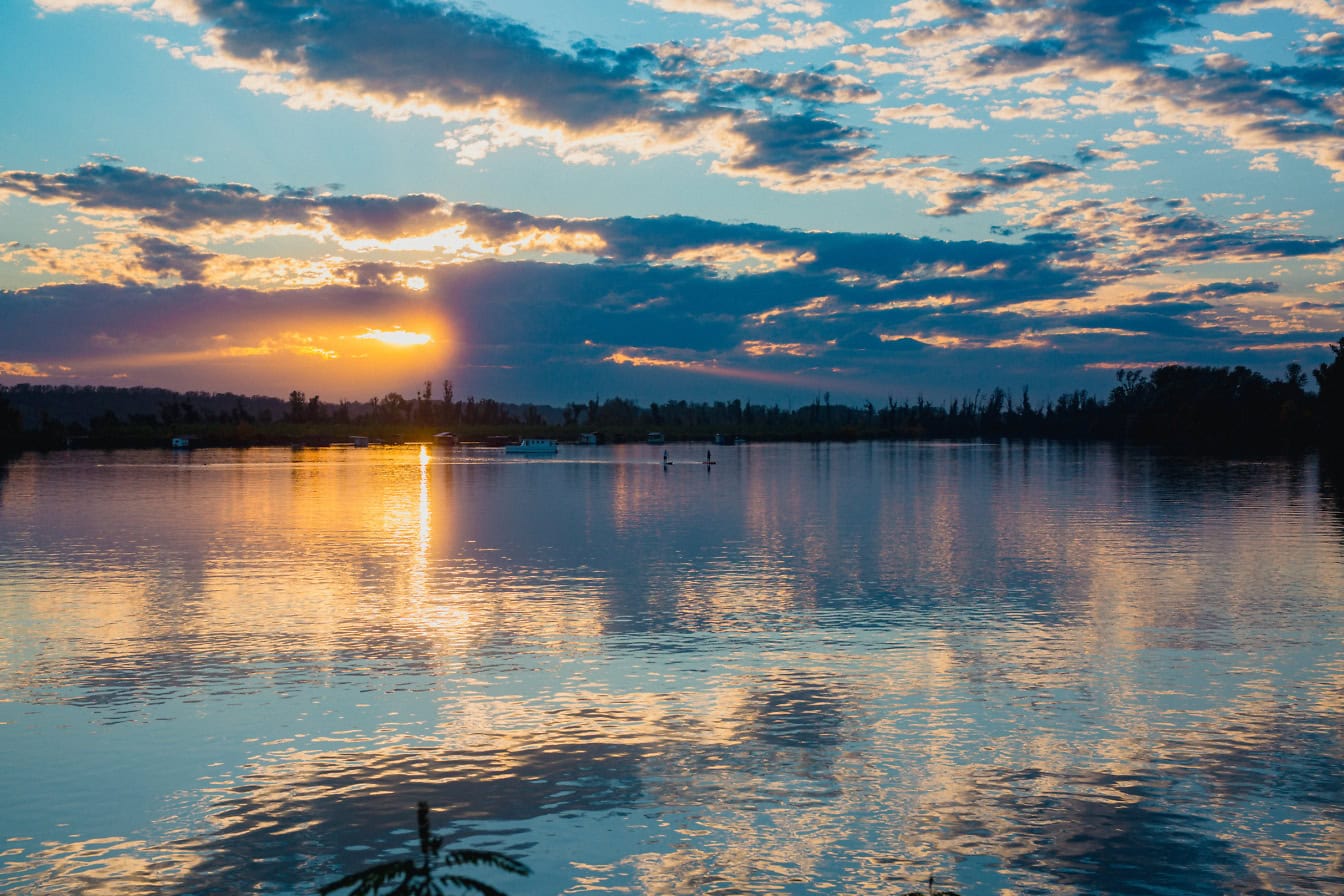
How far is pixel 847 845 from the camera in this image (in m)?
14.2

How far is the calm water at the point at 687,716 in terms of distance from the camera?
45.5 ft

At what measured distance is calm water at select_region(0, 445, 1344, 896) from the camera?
13883 mm

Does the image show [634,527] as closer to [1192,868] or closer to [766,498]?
[766,498]

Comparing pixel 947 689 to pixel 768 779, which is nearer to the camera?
pixel 768 779

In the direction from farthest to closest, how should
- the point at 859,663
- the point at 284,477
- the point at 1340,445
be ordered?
the point at 1340,445
the point at 284,477
the point at 859,663

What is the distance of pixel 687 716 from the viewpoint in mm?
20203

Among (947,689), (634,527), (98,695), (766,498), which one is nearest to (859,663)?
(947,689)

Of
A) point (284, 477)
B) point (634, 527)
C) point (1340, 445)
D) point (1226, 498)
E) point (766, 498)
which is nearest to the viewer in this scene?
point (634, 527)

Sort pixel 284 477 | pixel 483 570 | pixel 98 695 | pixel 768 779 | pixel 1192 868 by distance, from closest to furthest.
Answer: pixel 1192 868
pixel 768 779
pixel 98 695
pixel 483 570
pixel 284 477

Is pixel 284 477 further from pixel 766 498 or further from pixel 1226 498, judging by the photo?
pixel 1226 498

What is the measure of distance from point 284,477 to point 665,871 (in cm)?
10810

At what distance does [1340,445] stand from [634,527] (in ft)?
585

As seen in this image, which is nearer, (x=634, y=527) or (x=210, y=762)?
(x=210, y=762)

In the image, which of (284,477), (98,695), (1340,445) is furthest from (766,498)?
(1340,445)
